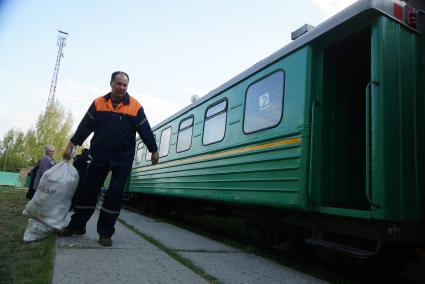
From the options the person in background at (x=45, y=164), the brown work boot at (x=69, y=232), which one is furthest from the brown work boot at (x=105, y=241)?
the person in background at (x=45, y=164)

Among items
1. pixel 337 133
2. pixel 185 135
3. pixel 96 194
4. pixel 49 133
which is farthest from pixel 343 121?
pixel 49 133

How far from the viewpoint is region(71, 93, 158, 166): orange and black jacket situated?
12.8ft

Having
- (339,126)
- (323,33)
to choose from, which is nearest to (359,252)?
(339,126)

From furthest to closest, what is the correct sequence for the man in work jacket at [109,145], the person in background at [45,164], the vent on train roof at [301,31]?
the person in background at [45,164] < the vent on train roof at [301,31] < the man in work jacket at [109,145]

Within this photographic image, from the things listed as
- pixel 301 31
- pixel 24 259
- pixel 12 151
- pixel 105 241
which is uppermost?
pixel 12 151

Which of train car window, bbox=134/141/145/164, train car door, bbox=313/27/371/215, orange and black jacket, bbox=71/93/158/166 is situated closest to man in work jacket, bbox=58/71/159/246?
orange and black jacket, bbox=71/93/158/166

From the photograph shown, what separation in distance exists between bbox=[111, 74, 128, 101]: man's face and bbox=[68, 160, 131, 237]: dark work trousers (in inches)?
28.8

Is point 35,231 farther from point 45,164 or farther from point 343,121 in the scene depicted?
point 45,164

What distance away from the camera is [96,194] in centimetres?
400

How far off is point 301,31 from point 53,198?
322cm

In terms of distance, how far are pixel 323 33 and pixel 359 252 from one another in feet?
7.00

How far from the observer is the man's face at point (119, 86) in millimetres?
3936

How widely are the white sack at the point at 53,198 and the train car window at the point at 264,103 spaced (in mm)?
2290

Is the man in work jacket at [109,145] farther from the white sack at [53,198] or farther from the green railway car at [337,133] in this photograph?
the green railway car at [337,133]
